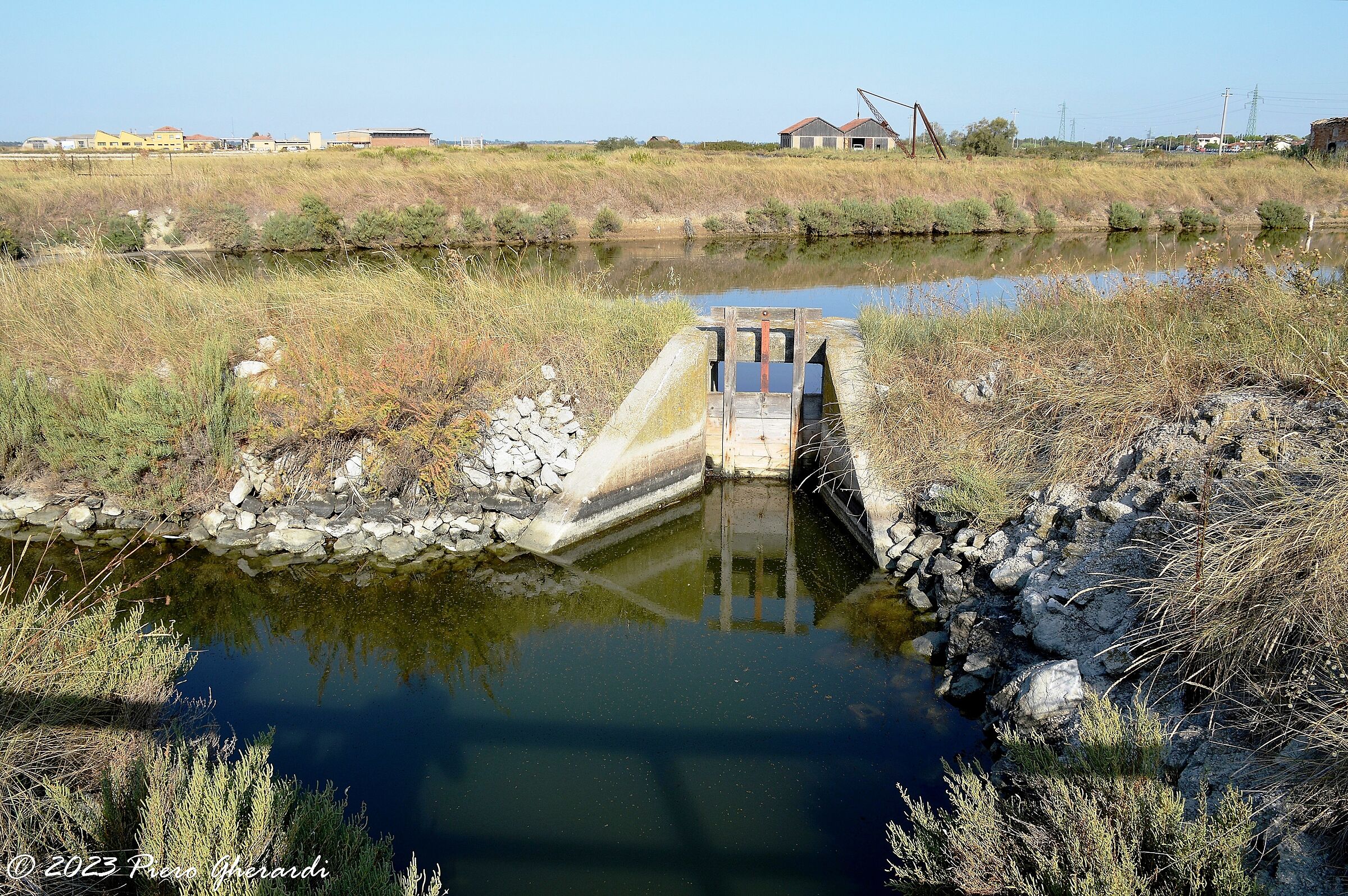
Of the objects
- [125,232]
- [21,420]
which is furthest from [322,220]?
[21,420]

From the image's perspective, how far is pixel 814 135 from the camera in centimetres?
5328

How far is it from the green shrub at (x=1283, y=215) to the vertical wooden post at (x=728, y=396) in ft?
86.1

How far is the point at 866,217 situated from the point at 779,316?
18.5 m

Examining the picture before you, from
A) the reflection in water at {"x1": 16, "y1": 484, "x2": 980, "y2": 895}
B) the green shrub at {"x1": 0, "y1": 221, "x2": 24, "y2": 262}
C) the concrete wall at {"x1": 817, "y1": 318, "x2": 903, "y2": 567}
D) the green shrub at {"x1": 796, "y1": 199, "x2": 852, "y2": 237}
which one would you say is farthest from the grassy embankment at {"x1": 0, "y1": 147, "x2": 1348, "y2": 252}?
the reflection in water at {"x1": 16, "y1": 484, "x2": 980, "y2": 895}

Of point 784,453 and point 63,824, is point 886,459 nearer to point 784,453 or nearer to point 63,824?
point 784,453

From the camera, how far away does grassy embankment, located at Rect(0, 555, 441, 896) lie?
3055 millimetres

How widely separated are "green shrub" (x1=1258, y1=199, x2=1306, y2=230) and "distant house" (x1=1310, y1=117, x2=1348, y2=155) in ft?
26.0

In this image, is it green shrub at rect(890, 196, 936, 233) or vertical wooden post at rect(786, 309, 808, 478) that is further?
green shrub at rect(890, 196, 936, 233)

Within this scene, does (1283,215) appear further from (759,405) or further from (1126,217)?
(759,405)

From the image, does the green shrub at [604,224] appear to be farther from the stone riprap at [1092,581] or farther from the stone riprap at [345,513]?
the stone riprap at [1092,581]

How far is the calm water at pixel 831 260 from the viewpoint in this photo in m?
14.8

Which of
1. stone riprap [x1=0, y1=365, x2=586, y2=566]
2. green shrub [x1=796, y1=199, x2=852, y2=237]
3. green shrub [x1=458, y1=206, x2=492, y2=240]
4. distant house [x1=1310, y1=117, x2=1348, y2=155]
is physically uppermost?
distant house [x1=1310, y1=117, x2=1348, y2=155]

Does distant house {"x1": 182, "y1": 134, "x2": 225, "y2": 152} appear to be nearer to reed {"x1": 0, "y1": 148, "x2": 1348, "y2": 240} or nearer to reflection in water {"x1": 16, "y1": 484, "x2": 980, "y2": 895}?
reed {"x1": 0, "y1": 148, "x2": 1348, "y2": 240}

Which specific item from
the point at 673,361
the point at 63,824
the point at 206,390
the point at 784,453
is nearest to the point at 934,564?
the point at 784,453
